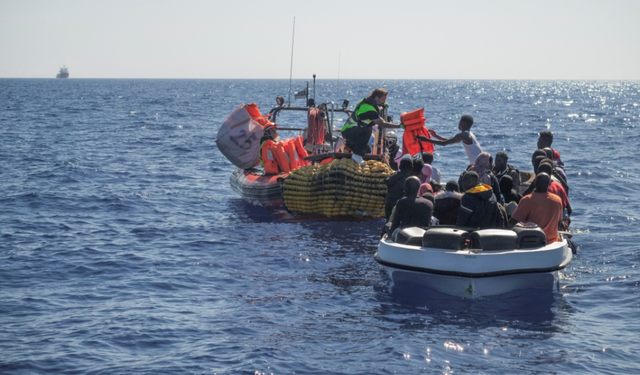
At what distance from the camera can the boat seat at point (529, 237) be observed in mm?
8633

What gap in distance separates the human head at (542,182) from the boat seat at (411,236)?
1587 mm

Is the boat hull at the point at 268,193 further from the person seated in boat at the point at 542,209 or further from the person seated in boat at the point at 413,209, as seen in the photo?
the person seated in boat at the point at 542,209

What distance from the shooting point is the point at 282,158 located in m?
15.9

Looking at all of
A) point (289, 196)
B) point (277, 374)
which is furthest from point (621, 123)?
point (277, 374)

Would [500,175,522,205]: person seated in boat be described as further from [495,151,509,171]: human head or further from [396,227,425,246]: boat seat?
[396,227,425,246]: boat seat

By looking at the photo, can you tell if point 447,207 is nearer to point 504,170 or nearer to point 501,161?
point 501,161

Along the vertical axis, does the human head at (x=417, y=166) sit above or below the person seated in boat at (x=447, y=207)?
above

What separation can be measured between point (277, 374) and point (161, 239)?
22.9 ft

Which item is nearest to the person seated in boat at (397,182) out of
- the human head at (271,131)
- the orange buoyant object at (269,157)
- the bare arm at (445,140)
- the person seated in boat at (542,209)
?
the bare arm at (445,140)

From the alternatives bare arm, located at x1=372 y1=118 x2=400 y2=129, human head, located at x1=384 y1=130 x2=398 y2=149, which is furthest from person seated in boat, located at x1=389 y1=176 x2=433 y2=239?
human head, located at x1=384 y1=130 x2=398 y2=149

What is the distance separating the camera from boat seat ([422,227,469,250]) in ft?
27.7

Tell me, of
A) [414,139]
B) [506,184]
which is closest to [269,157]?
[414,139]

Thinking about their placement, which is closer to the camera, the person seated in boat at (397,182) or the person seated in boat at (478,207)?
the person seated in boat at (478,207)

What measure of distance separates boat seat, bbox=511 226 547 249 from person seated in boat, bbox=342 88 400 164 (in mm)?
4519
